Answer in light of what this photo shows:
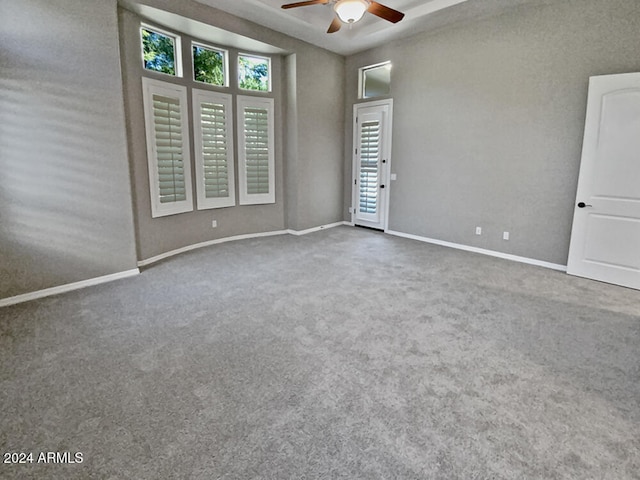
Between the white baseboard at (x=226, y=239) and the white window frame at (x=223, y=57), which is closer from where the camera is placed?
the white baseboard at (x=226, y=239)

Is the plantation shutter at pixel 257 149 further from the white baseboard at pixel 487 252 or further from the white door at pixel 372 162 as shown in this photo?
the white baseboard at pixel 487 252

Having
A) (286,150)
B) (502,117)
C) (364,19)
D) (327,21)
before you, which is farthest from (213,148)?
(502,117)

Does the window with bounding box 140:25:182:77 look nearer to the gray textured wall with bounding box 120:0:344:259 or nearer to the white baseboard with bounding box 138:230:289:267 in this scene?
the gray textured wall with bounding box 120:0:344:259

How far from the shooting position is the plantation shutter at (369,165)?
6512 millimetres

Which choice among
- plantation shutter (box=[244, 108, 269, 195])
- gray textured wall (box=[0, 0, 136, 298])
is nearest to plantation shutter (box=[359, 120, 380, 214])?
plantation shutter (box=[244, 108, 269, 195])

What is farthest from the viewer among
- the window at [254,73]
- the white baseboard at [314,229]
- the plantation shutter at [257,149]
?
the white baseboard at [314,229]

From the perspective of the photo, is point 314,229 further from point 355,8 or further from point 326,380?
point 326,380

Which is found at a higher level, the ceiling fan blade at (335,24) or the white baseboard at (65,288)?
the ceiling fan blade at (335,24)

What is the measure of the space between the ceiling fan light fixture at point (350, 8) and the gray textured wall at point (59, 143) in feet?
7.97

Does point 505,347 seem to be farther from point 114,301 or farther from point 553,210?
point 114,301

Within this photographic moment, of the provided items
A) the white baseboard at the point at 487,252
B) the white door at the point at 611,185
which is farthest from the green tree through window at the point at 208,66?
the white door at the point at 611,185

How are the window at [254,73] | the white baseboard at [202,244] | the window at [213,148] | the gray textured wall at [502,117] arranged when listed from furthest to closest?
the window at [254,73] < the window at [213,148] < the white baseboard at [202,244] < the gray textured wall at [502,117]

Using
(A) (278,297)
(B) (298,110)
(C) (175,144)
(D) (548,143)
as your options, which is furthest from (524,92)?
(C) (175,144)

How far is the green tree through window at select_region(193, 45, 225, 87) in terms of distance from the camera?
5172 mm
